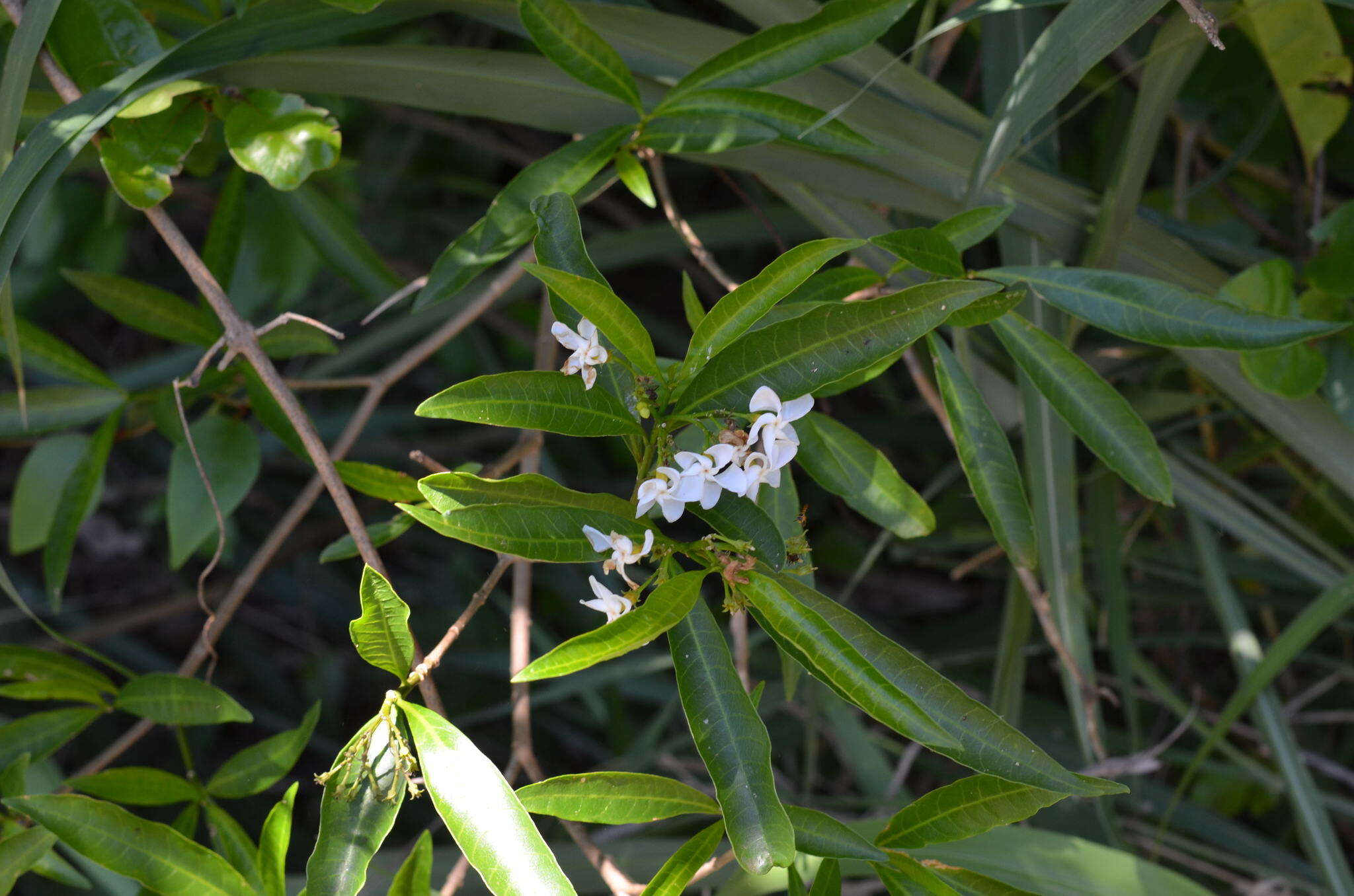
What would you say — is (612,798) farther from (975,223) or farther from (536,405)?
(975,223)

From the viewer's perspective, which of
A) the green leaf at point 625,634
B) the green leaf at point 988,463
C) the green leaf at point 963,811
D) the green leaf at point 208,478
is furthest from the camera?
the green leaf at point 208,478

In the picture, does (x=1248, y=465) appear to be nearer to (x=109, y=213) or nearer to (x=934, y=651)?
(x=934, y=651)

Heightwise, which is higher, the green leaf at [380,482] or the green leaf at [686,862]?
the green leaf at [380,482]

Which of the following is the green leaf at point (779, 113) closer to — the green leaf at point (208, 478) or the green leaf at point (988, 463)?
the green leaf at point (988, 463)

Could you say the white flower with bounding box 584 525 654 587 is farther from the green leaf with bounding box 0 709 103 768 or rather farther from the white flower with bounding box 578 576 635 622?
the green leaf with bounding box 0 709 103 768

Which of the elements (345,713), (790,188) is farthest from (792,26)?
(345,713)

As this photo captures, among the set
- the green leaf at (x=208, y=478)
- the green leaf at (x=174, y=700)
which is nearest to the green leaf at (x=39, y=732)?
the green leaf at (x=174, y=700)

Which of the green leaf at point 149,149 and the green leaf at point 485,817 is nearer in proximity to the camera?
the green leaf at point 485,817
